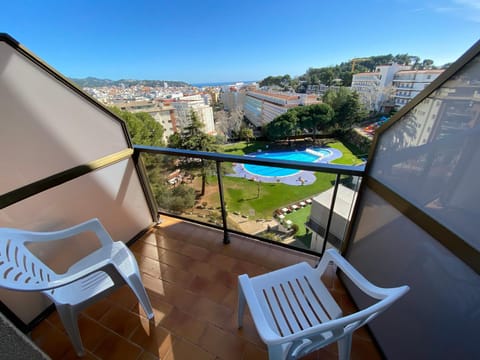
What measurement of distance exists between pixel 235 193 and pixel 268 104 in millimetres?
12931

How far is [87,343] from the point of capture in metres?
1.35

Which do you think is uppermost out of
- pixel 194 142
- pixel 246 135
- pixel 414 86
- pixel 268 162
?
pixel 414 86

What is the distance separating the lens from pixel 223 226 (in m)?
2.22

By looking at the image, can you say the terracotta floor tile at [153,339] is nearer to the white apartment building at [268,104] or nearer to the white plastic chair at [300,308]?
the white plastic chair at [300,308]

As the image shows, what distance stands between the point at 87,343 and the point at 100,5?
10138 mm

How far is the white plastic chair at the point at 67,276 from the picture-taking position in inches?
38.2

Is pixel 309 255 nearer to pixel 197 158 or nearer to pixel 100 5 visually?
pixel 197 158

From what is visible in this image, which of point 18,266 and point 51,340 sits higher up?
point 18,266

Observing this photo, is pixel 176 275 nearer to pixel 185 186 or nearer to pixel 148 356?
pixel 148 356

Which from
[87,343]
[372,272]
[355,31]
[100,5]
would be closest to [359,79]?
[355,31]

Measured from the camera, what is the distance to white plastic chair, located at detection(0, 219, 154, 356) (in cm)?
97

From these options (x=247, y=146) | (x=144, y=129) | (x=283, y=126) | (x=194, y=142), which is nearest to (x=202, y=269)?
(x=194, y=142)

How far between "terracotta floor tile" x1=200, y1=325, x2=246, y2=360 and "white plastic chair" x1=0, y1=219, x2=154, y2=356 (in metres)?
0.47

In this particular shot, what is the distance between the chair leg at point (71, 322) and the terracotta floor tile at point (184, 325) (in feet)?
1.70
